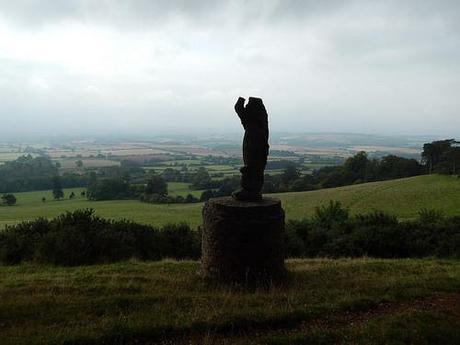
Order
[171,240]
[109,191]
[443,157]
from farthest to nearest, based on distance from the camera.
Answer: [443,157] < [109,191] < [171,240]

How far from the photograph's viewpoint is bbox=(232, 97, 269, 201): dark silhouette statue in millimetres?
10328

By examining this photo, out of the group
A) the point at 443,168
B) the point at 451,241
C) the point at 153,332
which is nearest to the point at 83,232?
the point at 153,332

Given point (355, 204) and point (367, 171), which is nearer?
point (355, 204)

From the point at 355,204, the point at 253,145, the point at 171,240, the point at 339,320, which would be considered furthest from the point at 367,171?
the point at 339,320

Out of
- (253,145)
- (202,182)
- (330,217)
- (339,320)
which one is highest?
(253,145)

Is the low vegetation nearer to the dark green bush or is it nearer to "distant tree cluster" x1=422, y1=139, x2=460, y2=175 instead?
the dark green bush

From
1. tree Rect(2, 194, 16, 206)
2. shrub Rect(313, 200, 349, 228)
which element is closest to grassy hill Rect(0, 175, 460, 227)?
tree Rect(2, 194, 16, 206)

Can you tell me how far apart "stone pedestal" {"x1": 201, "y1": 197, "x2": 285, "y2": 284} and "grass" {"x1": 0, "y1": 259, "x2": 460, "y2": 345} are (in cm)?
46

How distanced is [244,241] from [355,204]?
4152 centimetres

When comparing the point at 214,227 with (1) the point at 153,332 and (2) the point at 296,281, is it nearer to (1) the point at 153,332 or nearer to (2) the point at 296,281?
(2) the point at 296,281

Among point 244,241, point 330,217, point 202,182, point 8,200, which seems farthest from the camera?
point 202,182

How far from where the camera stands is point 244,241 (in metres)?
9.52

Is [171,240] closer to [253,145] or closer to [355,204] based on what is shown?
[253,145]

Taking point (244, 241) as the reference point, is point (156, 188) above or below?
below
